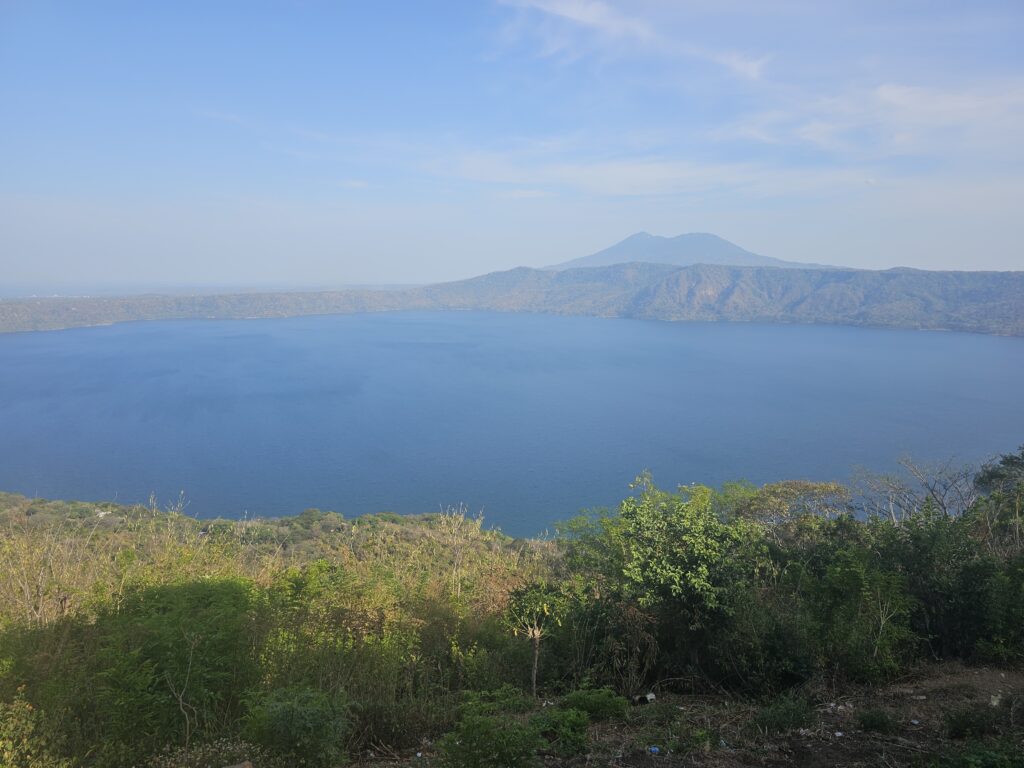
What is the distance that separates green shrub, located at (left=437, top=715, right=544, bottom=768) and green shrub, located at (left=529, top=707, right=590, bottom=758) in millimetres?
665

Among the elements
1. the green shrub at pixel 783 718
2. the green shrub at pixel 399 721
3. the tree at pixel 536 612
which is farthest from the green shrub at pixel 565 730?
the tree at pixel 536 612

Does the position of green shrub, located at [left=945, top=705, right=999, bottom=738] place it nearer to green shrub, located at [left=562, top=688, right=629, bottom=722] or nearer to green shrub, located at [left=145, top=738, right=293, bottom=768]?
green shrub, located at [left=562, top=688, right=629, bottom=722]

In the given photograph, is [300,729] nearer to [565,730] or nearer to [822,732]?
[565,730]

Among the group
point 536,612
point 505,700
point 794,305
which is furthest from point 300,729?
point 794,305

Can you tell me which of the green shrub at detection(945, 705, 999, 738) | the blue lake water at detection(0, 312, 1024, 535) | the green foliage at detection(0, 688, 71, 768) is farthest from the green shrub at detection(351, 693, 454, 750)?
the blue lake water at detection(0, 312, 1024, 535)

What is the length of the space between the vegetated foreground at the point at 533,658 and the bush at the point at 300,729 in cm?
2

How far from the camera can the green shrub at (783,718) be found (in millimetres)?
4531

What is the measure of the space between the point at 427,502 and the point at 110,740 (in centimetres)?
3380

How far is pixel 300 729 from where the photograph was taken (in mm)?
3703

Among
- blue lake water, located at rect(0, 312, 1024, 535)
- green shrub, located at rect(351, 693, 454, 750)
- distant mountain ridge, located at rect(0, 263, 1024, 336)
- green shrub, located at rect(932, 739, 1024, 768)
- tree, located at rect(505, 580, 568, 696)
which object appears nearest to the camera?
green shrub, located at rect(932, 739, 1024, 768)

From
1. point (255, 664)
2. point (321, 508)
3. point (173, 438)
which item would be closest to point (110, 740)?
point (255, 664)

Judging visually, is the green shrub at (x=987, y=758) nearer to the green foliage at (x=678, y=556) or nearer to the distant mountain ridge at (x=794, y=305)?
the green foliage at (x=678, y=556)

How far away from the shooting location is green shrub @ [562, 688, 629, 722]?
490cm

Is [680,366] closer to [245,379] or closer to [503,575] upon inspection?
[245,379]
